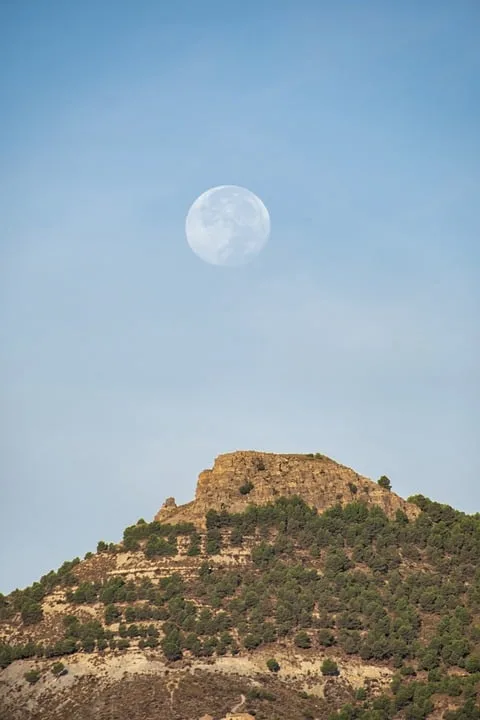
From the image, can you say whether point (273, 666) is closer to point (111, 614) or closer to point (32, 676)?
point (111, 614)

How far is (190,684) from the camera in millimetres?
124062

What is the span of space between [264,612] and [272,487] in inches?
932

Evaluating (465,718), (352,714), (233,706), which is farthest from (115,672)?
(465,718)

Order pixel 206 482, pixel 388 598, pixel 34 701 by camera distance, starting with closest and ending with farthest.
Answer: pixel 34 701
pixel 388 598
pixel 206 482

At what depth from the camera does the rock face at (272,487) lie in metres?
154

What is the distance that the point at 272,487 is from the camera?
15562cm

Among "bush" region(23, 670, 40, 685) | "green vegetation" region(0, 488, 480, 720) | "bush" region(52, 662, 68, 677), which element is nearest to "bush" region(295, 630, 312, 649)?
"green vegetation" region(0, 488, 480, 720)

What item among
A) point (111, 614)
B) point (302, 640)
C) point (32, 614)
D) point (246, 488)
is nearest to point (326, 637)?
point (302, 640)

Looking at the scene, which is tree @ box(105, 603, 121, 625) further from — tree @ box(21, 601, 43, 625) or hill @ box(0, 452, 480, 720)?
tree @ box(21, 601, 43, 625)

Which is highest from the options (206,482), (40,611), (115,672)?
(206,482)

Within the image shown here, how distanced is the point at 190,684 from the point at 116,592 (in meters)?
18.6

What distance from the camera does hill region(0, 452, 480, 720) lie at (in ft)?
405

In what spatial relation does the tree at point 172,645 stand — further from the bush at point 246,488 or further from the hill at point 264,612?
the bush at point 246,488

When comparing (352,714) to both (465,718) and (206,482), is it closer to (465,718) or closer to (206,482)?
(465,718)
